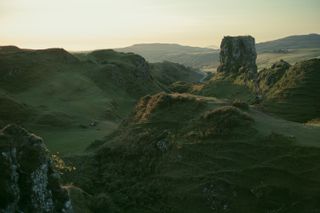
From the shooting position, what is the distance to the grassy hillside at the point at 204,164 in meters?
36.9

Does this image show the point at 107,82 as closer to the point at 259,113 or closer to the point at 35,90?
the point at 35,90

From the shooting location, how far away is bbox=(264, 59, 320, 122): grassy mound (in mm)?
74512

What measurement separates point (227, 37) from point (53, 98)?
89487 mm

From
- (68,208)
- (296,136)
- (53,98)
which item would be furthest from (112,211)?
(53,98)

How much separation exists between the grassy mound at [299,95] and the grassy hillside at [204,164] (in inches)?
1057

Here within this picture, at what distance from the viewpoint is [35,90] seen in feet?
332

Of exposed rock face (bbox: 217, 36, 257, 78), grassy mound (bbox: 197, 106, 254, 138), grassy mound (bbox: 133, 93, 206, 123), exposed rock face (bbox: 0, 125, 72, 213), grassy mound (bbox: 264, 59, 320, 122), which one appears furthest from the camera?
exposed rock face (bbox: 217, 36, 257, 78)

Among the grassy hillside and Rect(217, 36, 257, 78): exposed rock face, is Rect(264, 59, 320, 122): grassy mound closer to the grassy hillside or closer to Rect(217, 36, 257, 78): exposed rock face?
the grassy hillside

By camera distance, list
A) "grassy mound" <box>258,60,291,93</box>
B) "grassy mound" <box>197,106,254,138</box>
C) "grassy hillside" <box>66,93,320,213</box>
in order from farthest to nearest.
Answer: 1. "grassy mound" <box>258,60,291,93</box>
2. "grassy mound" <box>197,106,254,138</box>
3. "grassy hillside" <box>66,93,320,213</box>

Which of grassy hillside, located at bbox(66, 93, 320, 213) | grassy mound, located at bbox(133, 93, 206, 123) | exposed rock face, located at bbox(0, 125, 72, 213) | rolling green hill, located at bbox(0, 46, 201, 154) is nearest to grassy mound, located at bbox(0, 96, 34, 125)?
rolling green hill, located at bbox(0, 46, 201, 154)

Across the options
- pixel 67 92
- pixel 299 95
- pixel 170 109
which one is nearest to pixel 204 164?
pixel 170 109

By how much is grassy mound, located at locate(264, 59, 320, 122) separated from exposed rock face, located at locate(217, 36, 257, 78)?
51.1 m

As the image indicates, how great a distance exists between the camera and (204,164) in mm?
41062

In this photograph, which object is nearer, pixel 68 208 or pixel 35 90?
pixel 68 208
